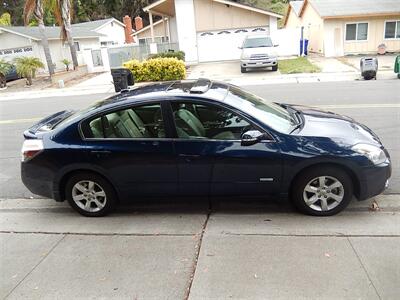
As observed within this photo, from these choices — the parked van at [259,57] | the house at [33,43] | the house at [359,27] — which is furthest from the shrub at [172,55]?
the house at [359,27]

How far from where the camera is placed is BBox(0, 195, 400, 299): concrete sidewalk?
3129mm

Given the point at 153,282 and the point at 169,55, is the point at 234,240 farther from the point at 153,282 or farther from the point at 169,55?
the point at 169,55

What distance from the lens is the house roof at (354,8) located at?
2388cm

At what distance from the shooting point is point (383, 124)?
792 cm

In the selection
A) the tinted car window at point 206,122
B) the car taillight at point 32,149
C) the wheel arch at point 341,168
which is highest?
the tinted car window at point 206,122

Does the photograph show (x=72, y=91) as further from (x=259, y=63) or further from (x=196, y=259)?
(x=196, y=259)

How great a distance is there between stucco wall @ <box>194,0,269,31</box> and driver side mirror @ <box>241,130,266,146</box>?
23.2 meters

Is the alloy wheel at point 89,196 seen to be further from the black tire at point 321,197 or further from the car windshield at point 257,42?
the car windshield at point 257,42

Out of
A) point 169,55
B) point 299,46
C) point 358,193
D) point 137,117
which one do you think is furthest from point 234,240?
point 299,46

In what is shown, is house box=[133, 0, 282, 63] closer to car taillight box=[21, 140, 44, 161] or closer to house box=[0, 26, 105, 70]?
house box=[0, 26, 105, 70]

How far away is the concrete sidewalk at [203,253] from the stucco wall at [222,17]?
2290cm

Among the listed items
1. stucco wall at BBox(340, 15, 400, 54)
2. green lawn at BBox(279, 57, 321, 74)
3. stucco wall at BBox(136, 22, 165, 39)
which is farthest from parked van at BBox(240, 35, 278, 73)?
stucco wall at BBox(136, 22, 165, 39)

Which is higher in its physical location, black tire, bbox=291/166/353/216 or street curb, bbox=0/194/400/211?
black tire, bbox=291/166/353/216

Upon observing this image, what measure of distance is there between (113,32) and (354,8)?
21.5 metres
